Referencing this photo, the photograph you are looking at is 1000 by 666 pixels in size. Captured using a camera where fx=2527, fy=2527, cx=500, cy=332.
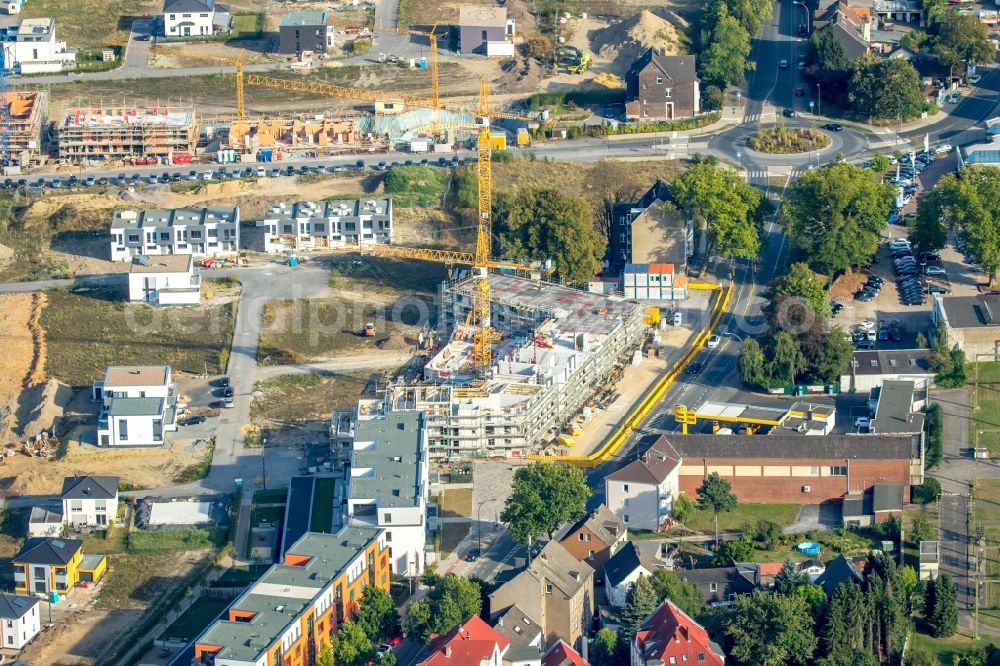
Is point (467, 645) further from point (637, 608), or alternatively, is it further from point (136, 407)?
point (136, 407)

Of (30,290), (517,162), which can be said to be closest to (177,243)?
(30,290)

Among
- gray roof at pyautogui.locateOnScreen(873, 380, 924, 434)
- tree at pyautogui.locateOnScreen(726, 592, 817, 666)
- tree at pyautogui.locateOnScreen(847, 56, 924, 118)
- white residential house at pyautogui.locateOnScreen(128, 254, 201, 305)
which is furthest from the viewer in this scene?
tree at pyautogui.locateOnScreen(847, 56, 924, 118)

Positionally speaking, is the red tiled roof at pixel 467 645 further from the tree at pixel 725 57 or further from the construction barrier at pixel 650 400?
the tree at pixel 725 57

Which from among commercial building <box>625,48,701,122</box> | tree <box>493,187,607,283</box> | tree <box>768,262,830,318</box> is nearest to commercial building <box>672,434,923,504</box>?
tree <box>768,262,830,318</box>

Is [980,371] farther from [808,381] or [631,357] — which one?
[631,357]

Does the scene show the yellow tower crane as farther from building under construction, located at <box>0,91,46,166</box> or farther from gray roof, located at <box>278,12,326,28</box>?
building under construction, located at <box>0,91,46,166</box>

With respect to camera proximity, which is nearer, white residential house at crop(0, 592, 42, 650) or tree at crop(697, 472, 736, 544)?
white residential house at crop(0, 592, 42, 650)

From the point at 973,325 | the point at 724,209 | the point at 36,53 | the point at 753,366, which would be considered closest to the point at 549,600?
the point at 753,366
